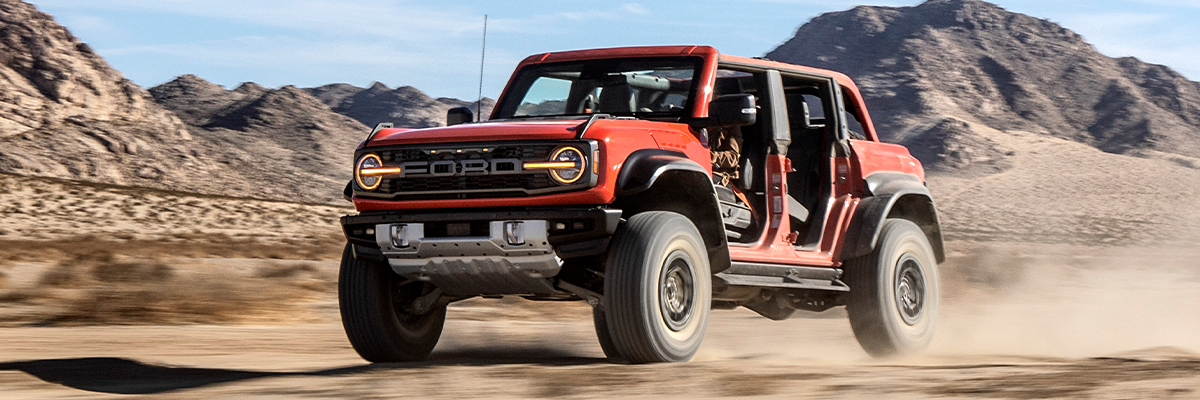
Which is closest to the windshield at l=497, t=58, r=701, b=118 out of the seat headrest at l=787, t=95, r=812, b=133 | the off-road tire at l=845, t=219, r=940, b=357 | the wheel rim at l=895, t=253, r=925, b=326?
the seat headrest at l=787, t=95, r=812, b=133

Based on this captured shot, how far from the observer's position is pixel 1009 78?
388 ft

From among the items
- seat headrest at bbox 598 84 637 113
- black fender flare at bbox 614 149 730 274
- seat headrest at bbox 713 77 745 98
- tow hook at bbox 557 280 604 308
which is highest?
seat headrest at bbox 713 77 745 98

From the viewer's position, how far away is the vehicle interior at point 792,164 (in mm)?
8219

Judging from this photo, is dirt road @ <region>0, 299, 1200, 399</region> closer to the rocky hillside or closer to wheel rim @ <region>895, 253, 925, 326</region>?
wheel rim @ <region>895, 253, 925, 326</region>

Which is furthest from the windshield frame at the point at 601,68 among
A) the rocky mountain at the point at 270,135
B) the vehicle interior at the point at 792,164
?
the rocky mountain at the point at 270,135

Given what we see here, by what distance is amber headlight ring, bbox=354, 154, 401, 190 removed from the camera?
720 cm

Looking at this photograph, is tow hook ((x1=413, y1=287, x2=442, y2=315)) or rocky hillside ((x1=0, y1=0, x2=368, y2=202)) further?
rocky hillside ((x1=0, y1=0, x2=368, y2=202))

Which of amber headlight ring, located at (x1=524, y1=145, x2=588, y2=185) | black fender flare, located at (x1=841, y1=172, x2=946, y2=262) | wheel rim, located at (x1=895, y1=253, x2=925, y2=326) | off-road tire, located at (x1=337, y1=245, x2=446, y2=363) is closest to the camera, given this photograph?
amber headlight ring, located at (x1=524, y1=145, x2=588, y2=185)

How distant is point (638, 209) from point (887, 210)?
7.72 ft

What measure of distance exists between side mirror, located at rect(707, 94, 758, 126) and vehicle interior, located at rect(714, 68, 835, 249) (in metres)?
0.60

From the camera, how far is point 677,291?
7.40 metres

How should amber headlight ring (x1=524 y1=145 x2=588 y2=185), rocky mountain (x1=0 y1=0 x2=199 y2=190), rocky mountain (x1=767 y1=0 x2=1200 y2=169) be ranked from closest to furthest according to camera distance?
amber headlight ring (x1=524 y1=145 x2=588 y2=185)
rocky mountain (x1=0 y1=0 x2=199 y2=190)
rocky mountain (x1=767 y1=0 x2=1200 y2=169)

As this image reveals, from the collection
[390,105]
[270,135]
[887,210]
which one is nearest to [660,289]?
[887,210]

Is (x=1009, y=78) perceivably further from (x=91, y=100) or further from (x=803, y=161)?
(x=803, y=161)
